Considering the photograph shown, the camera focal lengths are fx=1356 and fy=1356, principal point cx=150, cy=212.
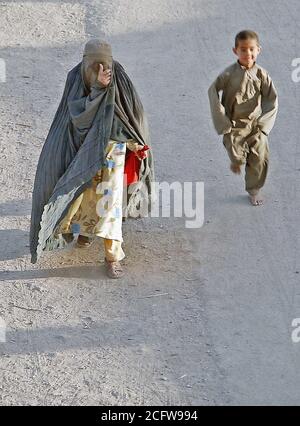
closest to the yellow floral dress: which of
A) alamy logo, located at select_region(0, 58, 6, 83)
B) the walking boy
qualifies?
the walking boy

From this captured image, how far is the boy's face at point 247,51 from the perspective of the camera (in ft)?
31.9

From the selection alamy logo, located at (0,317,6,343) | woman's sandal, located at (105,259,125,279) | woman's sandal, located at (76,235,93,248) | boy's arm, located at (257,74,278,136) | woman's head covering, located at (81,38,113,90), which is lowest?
alamy logo, located at (0,317,6,343)

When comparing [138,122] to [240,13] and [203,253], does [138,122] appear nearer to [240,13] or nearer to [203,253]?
[203,253]

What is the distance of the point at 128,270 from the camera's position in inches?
383

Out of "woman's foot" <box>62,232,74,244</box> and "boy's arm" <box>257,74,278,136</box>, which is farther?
"boy's arm" <box>257,74,278,136</box>

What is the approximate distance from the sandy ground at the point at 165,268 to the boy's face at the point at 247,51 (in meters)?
1.21

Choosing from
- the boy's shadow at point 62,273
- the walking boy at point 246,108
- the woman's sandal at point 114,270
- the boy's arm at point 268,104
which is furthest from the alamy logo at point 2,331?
the boy's arm at point 268,104

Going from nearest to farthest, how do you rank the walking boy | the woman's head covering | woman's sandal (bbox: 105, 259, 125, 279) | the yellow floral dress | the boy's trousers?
the woman's head covering < the yellow floral dress < woman's sandal (bbox: 105, 259, 125, 279) < the walking boy < the boy's trousers

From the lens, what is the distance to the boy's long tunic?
9914 millimetres

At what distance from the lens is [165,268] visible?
9.74 meters

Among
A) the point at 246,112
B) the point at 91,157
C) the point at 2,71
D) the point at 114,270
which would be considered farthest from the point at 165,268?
the point at 2,71

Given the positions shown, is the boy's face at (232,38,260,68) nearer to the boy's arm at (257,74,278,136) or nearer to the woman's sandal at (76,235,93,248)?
the boy's arm at (257,74,278,136)

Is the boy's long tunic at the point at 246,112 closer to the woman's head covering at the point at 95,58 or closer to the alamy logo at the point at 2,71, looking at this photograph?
the woman's head covering at the point at 95,58

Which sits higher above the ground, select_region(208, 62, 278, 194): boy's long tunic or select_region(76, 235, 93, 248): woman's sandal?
select_region(208, 62, 278, 194): boy's long tunic
